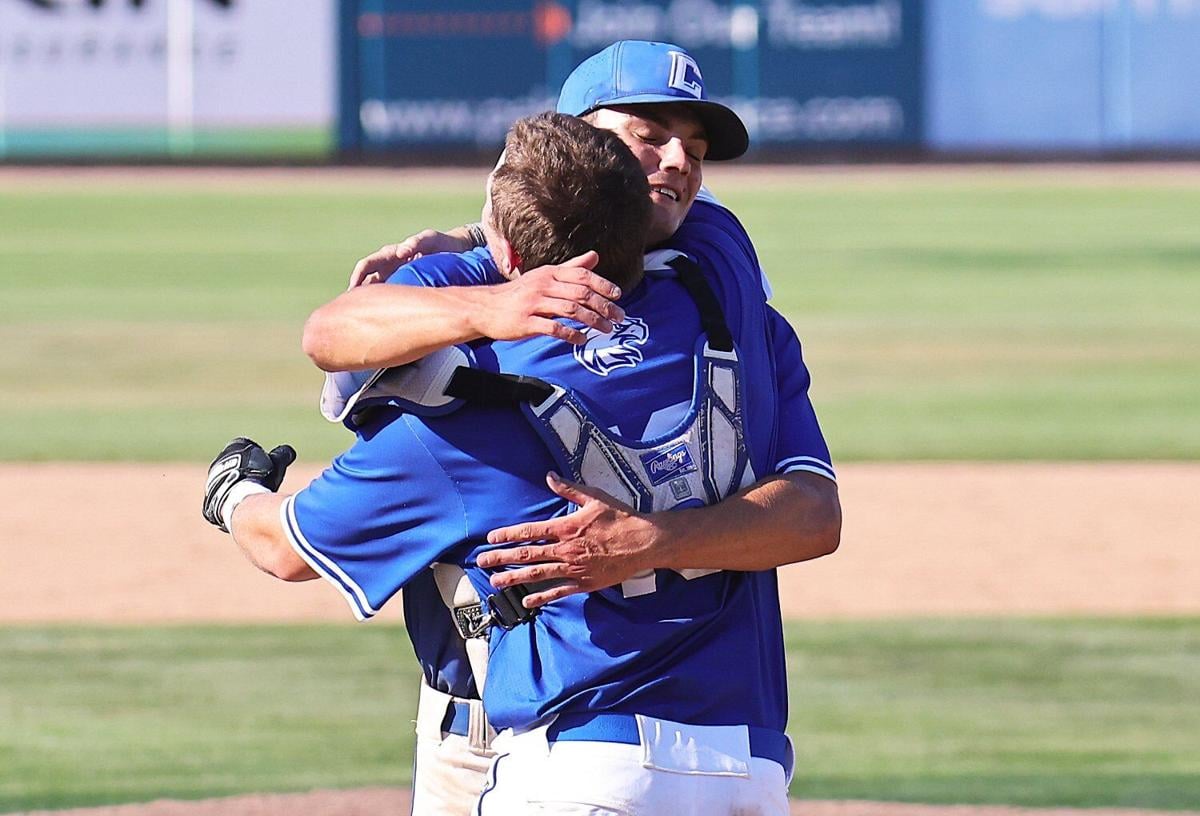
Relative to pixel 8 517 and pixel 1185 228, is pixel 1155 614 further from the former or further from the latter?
pixel 1185 228

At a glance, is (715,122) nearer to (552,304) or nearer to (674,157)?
(674,157)

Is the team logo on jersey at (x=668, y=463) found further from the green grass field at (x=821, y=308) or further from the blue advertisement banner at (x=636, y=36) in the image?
the blue advertisement banner at (x=636, y=36)

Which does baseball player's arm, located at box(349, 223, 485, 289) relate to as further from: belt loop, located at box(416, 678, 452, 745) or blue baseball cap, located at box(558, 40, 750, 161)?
belt loop, located at box(416, 678, 452, 745)

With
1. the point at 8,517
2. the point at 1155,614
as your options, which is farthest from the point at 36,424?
the point at 1155,614

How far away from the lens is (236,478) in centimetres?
312

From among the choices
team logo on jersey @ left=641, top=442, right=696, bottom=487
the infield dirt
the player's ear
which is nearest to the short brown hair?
the player's ear

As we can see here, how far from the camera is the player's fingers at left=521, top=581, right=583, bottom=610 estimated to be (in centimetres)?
271

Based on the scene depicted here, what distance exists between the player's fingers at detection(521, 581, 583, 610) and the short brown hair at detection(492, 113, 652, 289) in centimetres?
40

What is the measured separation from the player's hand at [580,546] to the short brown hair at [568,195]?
0.96 feet

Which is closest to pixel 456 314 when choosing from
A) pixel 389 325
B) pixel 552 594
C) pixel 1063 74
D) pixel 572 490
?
pixel 389 325

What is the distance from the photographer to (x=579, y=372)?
8.81ft

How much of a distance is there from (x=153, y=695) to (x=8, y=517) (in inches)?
120

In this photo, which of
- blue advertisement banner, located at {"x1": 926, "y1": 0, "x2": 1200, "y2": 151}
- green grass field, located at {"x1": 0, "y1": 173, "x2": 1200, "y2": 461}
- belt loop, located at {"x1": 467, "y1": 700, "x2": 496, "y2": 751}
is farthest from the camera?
blue advertisement banner, located at {"x1": 926, "y1": 0, "x2": 1200, "y2": 151}

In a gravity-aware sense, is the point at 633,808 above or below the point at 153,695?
above
